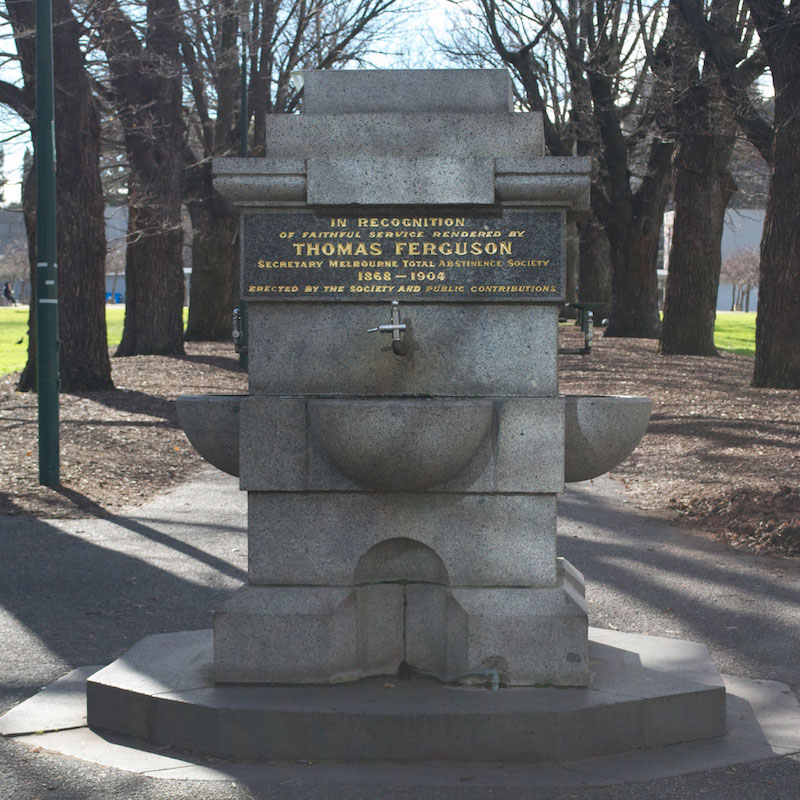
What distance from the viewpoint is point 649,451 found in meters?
13.3

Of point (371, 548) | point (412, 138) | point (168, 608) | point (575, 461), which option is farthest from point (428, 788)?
point (168, 608)

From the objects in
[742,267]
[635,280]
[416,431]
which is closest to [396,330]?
[416,431]

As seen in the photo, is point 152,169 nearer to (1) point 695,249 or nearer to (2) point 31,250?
(2) point 31,250

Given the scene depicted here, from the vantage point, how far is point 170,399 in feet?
58.7

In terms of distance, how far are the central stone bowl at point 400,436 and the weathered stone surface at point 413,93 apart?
4.24 ft

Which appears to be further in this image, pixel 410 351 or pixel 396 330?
pixel 410 351

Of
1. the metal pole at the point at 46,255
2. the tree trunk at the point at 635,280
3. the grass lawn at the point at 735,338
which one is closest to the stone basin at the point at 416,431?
the metal pole at the point at 46,255

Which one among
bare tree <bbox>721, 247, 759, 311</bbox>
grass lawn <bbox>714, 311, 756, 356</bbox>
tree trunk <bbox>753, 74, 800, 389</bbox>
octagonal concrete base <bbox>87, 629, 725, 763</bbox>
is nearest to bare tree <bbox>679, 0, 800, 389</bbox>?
tree trunk <bbox>753, 74, 800, 389</bbox>

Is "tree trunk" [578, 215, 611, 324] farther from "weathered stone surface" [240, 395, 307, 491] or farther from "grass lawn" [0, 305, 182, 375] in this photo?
"weathered stone surface" [240, 395, 307, 491]

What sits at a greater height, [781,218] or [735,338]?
[781,218]

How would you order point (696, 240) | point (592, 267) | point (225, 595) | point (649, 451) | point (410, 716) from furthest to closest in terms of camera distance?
point (592, 267) → point (696, 240) → point (649, 451) → point (225, 595) → point (410, 716)

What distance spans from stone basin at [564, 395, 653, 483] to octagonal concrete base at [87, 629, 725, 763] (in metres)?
0.94

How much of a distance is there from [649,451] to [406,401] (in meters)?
9.00

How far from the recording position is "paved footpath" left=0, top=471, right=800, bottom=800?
14.1 feet
